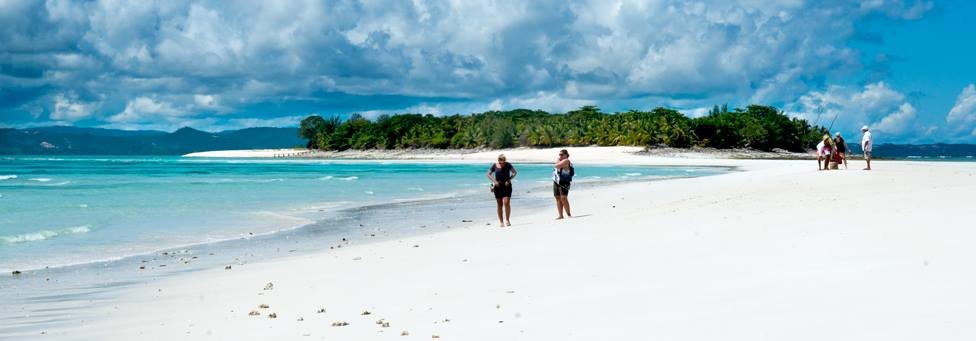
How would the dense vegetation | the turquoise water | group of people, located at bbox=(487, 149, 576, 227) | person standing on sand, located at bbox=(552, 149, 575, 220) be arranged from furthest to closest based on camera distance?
the dense vegetation
person standing on sand, located at bbox=(552, 149, 575, 220)
group of people, located at bbox=(487, 149, 576, 227)
the turquoise water

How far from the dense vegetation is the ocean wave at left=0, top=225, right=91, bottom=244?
4160 inches

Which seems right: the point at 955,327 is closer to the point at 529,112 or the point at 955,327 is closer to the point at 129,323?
the point at 129,323

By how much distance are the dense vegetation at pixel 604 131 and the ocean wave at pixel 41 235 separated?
347ft

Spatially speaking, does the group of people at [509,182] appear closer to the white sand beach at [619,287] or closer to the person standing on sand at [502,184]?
the person standing on sand at [502,184]

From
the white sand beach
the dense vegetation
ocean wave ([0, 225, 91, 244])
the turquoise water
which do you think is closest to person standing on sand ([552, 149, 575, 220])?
the turquoise water

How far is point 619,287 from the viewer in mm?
8117

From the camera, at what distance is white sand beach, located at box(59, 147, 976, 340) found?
6324mm

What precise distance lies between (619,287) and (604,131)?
12441 cm

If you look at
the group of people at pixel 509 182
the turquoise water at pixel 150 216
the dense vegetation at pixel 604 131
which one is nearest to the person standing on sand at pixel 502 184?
the group of people at pixel 509 182

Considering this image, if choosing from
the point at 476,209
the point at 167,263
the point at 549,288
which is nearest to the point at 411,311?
the point at 549,288

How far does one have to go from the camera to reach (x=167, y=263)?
13.1m

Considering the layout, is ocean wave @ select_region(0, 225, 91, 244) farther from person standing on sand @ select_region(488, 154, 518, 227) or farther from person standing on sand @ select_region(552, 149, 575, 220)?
person standing on sand @ select_region(552, 149, 575, 220)

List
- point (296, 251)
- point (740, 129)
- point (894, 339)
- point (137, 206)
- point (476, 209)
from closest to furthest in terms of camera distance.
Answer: point (894, 339) → point (296, 251) → point (476, 209) → point (137, 206) → point (740, 129)

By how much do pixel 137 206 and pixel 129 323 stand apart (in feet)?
65.8
